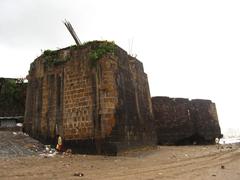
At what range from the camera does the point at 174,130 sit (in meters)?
19.6

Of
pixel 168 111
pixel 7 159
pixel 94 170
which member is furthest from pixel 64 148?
pixel 168 111

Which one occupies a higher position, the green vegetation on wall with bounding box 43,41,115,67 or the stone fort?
the green vegetation on wall with bounding box 43,41,115,67

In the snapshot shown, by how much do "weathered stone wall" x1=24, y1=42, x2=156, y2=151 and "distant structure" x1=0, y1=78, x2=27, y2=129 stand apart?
5250mm

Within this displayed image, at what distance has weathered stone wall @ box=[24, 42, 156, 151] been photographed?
1072cm

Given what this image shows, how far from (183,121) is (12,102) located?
10542 millimetres

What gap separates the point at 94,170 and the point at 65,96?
4.93m

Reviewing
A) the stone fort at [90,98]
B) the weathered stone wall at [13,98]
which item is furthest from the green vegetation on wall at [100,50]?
the weathered stone wall at [13,98]

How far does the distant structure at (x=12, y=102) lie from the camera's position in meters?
18.4

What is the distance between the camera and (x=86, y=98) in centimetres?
1112

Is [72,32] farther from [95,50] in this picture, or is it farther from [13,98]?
[13,98]

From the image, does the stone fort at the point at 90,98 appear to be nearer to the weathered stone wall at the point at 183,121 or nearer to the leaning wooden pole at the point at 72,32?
the leaning wooden pole at the point at 72,32

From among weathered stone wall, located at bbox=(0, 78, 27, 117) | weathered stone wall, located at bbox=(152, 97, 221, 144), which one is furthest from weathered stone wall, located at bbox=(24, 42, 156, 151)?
weathered stone wall, located at bbox=(152, 97, 221, 144)

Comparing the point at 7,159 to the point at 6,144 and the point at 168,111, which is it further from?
the point at 168,111

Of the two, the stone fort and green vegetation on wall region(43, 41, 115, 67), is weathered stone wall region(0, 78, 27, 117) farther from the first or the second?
green vegetation on wall region(43, 41, 115, 67)
